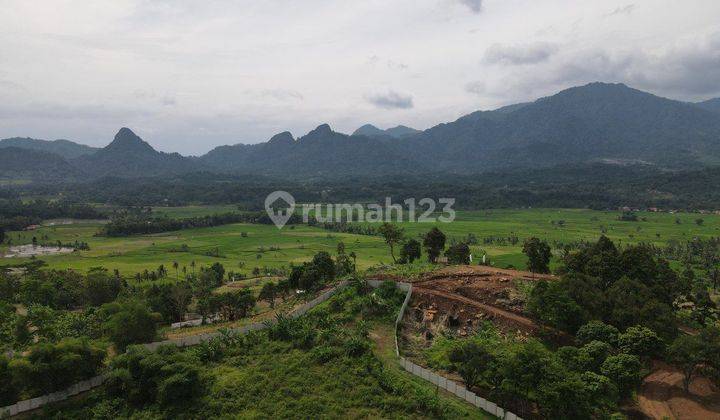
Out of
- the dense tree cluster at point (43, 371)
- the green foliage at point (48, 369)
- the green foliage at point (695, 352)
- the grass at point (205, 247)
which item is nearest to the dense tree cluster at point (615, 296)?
the green foliage at point (695, 352)

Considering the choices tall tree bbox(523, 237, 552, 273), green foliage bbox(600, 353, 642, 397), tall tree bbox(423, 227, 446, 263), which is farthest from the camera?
tall tree bbox(423, 227, 446, 263)

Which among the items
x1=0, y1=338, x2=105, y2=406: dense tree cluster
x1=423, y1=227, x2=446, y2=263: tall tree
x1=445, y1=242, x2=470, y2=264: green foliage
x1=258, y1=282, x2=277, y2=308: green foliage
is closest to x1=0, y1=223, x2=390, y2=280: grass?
x1=423, y1=227, x2=446, y2=263: tall tree

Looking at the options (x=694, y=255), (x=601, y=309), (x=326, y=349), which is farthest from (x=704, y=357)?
(x=694, y=255)

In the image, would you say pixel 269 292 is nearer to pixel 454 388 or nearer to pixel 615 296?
pixel 454 388

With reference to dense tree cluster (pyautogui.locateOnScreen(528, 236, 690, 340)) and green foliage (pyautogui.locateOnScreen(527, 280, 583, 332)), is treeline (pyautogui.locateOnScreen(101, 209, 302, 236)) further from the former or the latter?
green foliage (pyautogui.locateOnScreen(527, 280, 583, 332))

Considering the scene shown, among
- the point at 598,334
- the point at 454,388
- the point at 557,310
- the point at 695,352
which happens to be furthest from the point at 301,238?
the point at 695,352

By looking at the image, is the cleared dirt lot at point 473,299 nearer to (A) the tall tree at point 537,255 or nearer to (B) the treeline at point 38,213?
(A) the tall tree at point 537,255
